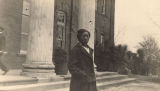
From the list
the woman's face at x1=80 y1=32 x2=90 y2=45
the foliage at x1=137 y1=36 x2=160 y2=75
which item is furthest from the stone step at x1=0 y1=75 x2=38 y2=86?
the foliage at x1=137 y1=36 x2=160 y2=75

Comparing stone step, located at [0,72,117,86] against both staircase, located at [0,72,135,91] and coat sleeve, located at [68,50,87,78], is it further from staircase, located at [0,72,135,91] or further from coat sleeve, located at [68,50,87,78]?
coat sleeve, located at [68,50,87,78]

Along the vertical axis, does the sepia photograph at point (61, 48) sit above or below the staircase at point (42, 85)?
above

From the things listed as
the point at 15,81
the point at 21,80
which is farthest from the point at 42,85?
the point at 15,81

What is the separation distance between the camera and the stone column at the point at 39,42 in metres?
9.03

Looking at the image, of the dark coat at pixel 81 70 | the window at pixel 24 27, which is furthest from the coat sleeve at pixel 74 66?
the window at pixel 24 27

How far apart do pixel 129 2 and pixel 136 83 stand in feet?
17.4

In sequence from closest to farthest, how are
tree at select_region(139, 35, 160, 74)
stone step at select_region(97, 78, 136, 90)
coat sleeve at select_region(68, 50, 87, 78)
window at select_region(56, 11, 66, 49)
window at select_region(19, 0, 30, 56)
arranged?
coat sleeve at select_region(68, 50, 87, 78)
tree at select_region(139, 35, 160, 74)
stone step at select_region(97, 78, 136, 90)
window at select_region(19, 0, 30, 56)
window at select_region(56, 11, 66, 49)

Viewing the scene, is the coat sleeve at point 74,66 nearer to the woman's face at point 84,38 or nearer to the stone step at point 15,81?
the woman's face at point 84,38

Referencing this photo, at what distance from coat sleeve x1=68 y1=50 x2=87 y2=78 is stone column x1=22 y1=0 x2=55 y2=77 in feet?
13.4

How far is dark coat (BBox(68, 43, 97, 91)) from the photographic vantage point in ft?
16.4

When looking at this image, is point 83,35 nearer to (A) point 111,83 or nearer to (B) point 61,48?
(B) point 61,48

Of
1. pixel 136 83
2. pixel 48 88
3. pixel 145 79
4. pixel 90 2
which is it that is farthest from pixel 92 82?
pixel 136 83

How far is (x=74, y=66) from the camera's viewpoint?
16.4 feet

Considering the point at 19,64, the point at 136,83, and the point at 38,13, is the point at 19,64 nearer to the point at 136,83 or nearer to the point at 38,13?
the point at 38,13
